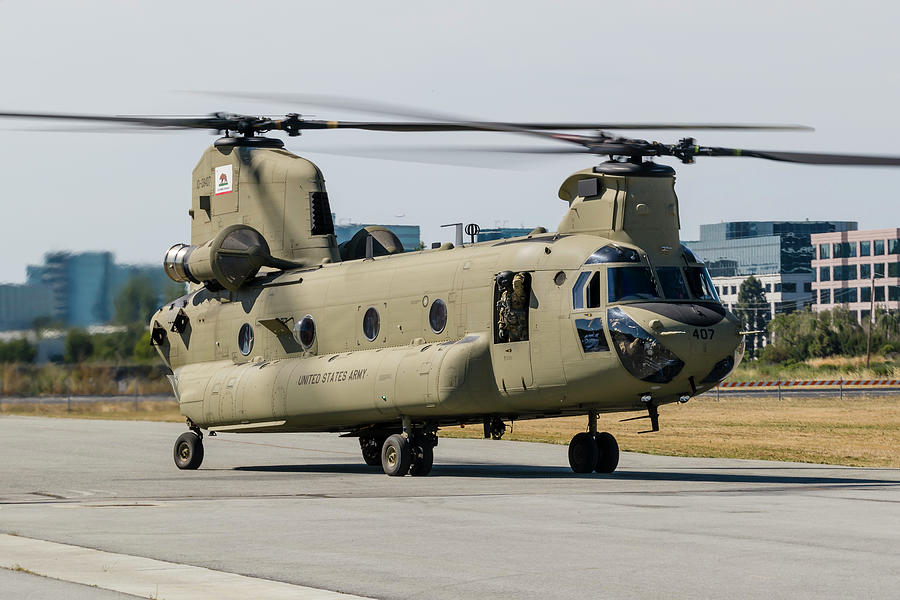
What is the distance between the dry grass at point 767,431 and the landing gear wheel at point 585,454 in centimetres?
634

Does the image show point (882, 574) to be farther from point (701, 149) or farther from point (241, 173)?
point (241, 173)

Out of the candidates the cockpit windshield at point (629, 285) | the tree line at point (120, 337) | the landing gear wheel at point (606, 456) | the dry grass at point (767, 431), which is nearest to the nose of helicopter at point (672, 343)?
the cockpit windshield at point (629, 285)

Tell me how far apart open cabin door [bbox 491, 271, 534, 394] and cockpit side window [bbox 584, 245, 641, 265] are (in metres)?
1.41

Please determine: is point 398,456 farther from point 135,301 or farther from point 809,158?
point 135,301

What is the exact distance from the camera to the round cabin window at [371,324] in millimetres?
26719

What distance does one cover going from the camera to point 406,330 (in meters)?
26.1

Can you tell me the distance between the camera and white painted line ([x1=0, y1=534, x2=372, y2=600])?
10969 millimetres

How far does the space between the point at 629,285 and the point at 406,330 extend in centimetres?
517

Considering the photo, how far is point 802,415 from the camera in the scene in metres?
51.8

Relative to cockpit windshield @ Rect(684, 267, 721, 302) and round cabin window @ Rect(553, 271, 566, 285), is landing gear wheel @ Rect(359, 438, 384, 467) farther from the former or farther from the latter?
cockpit windshield @ Rect(684, 267, 721, 302)

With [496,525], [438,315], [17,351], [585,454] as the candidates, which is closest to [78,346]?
[17,351]

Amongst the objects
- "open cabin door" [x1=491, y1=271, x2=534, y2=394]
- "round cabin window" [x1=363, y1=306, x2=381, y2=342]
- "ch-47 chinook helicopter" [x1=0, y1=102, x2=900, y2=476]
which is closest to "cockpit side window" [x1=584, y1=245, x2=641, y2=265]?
"ch-47 chinook helicopter" [x1=0, y1=102, x2=900, y2=476]

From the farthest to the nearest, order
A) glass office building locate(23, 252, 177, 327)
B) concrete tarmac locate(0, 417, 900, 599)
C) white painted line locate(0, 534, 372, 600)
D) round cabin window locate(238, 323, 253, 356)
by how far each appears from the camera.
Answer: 1. glass office building locate(23, 252, 177, 327)
2. round cabin window locate(238, 323, 253, 356)
3. concrete tarmac locate(0, 417, 900, 599)
4. white painted line locate(0, 534, 372, 600)

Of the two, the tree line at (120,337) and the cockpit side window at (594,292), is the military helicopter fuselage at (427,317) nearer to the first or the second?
the cockpit side window at (594,292)
